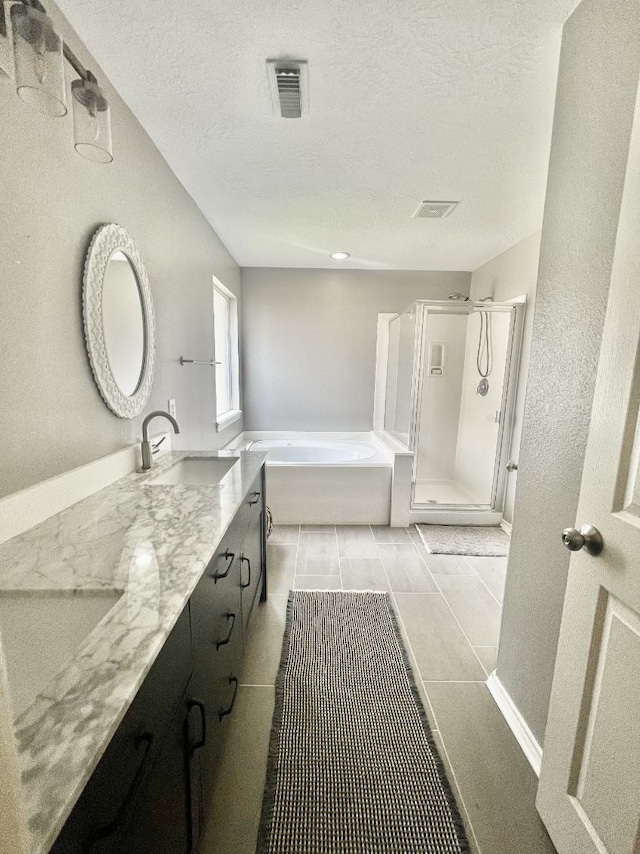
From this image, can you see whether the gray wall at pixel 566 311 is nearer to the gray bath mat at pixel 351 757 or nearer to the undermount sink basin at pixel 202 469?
the gray bath mat at pixel 351 757

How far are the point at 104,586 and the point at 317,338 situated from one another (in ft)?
12.0

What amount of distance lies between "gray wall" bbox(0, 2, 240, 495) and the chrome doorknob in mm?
1512

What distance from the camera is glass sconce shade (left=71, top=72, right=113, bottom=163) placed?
0.86 metres

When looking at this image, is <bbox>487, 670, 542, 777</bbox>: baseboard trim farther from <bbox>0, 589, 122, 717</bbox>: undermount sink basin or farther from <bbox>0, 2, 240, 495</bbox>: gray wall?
<bbox>0, 2, 240, 495</bbox>: gray wall

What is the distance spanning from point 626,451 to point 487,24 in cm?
144

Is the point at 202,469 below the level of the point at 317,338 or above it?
below

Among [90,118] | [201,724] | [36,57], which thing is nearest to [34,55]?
[36,57]

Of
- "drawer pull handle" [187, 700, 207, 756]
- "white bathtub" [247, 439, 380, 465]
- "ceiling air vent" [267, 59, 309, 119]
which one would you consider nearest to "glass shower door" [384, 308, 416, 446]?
"white bathtub" [247, 439, 380, 465]

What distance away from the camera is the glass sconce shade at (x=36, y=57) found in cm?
69

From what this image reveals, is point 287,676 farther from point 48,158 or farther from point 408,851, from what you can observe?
point 48,158

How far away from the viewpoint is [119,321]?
5.03ft

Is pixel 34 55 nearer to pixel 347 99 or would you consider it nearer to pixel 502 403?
pixel 347 99

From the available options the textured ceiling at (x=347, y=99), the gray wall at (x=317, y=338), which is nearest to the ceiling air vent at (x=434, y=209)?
the textured ceiling at (x=347, y=99)

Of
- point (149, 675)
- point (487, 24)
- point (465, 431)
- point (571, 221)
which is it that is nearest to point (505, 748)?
point (149, 675)
